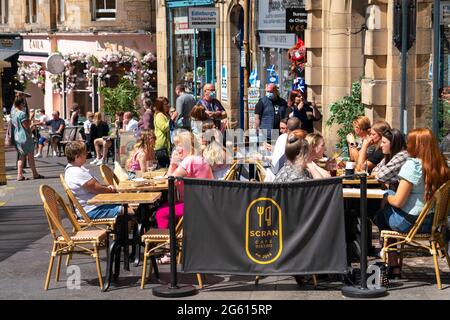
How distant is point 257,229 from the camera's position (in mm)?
9703

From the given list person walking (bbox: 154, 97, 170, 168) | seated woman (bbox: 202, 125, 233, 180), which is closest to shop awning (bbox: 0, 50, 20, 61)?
person walking (bbox: 154, 97, 170, 168)

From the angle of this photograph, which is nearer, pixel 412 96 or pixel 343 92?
pixel 412 96

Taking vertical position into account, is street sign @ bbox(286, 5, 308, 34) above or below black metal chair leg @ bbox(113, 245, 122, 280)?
above

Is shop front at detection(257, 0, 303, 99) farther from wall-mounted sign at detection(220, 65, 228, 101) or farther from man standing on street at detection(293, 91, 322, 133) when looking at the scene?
man standing on street at detection(293, 91, 322, 133)

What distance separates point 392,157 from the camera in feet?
36.1

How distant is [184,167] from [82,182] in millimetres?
1093

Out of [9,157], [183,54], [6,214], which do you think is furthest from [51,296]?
[183,54]

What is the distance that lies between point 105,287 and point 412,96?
8.28 metres

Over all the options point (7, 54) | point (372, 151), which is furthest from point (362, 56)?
point (7, 54)

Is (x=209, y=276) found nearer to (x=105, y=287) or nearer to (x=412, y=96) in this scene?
(x=105, y=287)

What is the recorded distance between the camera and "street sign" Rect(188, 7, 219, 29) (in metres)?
27.8

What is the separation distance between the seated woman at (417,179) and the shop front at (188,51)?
2153 cm

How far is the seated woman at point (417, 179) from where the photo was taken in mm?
10312

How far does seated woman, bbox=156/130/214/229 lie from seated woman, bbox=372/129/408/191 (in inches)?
74.0
